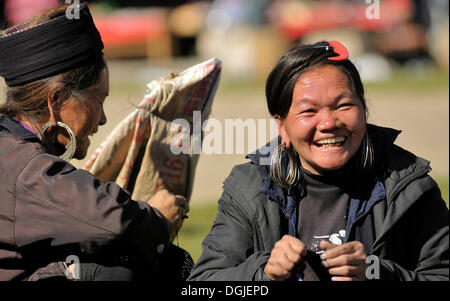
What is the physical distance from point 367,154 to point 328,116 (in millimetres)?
198

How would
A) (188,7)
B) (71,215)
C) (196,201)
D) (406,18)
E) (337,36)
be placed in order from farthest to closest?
(188,7) < (406,18) < (337,36) < (196,201) < (71,215)

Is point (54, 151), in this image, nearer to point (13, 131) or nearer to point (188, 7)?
point (13, 131)

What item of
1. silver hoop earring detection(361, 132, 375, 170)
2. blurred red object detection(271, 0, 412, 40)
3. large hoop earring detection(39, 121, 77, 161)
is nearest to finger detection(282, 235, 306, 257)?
silver hoop earring detection(361, 132, 375, 170)

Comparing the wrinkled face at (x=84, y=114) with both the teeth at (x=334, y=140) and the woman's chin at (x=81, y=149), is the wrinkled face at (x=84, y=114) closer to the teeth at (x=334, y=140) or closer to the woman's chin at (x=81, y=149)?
the woman's chin at (x=81, y=149)

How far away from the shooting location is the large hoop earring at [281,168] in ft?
9.20

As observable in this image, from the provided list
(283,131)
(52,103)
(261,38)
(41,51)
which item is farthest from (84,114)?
(261,38)

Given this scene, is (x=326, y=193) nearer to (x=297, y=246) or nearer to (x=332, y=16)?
(x=297, y=246)

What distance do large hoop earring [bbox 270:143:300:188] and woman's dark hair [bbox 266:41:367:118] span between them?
14 cm

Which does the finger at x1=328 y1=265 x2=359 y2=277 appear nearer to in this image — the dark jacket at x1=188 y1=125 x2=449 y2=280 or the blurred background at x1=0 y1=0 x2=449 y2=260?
the dark jacket at x1=188 y1=125 x2=449 y2=280

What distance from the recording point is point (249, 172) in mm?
2857

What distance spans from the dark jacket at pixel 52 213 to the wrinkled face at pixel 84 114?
250 millimetres

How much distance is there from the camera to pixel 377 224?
266cm
